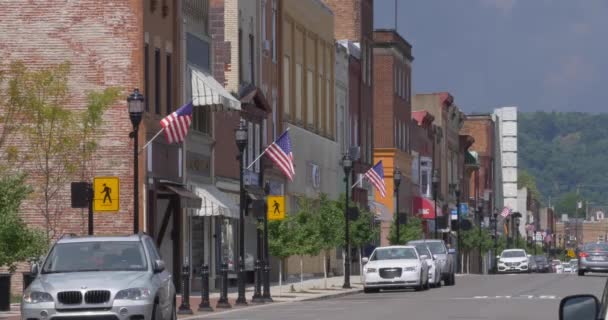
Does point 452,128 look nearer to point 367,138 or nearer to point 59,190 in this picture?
point 367,138

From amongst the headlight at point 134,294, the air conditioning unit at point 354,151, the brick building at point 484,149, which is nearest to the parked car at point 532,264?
the air conditioning unit at point 354,151

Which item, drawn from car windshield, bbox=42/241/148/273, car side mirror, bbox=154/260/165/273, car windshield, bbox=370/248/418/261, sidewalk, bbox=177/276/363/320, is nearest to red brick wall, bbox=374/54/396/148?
sidewalk, bbox=177/276/363/320

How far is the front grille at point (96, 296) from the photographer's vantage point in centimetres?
2216

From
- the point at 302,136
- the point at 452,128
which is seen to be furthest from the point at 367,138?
the point at 452,128

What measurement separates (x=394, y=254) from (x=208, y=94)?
28.1ft

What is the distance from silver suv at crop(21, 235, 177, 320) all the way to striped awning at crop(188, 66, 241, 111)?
26194 mm

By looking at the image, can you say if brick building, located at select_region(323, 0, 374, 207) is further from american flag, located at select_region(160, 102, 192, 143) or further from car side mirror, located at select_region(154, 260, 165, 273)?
car side mirror, located at select_region(154, 260, 165, 273)

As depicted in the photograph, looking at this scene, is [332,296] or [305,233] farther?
[305,233]

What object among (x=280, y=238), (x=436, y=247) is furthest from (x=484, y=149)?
(x=280, y=238)

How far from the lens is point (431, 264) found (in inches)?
2235

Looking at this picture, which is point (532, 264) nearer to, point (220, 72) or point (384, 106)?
point (384, 106)

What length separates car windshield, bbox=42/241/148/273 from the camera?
22969mm

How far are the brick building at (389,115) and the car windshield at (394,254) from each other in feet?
131

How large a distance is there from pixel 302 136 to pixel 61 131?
27.6 meters
